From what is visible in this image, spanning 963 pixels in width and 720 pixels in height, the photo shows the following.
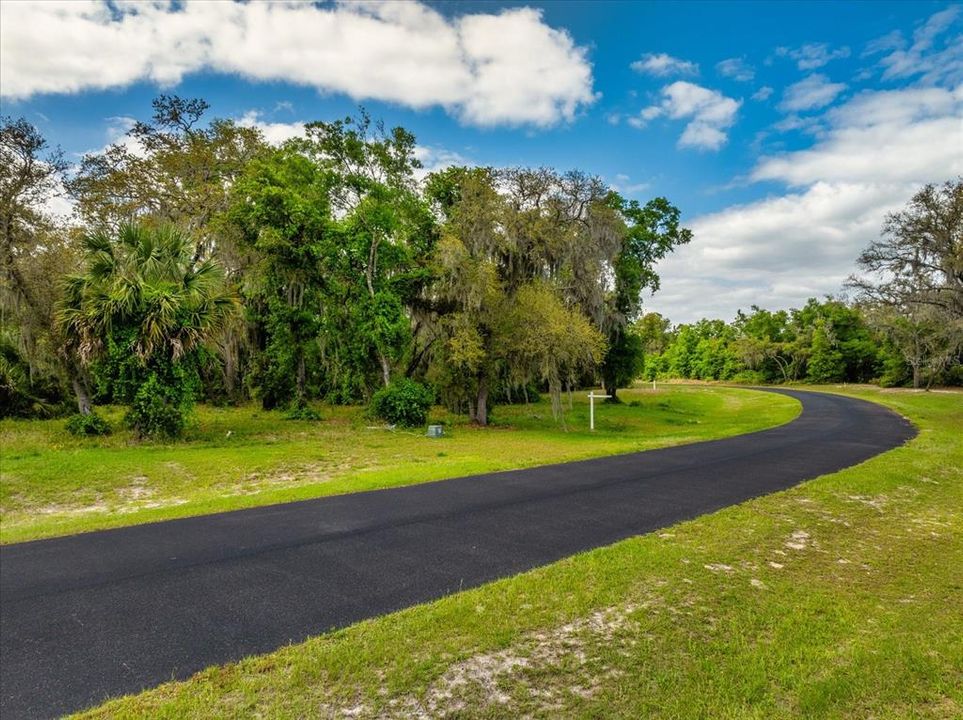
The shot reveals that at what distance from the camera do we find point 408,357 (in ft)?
77.7

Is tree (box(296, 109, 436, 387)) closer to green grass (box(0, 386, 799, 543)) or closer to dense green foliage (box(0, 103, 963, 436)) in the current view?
dense green foliage (box(0, 103, 963, 436))

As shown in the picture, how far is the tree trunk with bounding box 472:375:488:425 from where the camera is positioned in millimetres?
21172

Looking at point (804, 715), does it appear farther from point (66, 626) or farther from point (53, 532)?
point (53, 532)

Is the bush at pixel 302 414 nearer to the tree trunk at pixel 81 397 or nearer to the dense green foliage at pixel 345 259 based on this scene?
the dense green foliage at pixel 345 259

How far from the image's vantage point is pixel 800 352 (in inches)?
2176

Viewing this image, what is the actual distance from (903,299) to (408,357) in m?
22.4

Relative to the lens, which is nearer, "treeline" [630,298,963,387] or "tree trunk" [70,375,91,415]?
"tree trunk" [70,375,91,415]

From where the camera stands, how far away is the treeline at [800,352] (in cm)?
4122

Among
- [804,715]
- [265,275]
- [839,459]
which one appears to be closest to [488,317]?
[265,275]

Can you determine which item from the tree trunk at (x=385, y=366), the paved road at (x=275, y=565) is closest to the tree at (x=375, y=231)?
the tree trunk at (x=385, y=366)

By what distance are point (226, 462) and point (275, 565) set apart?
7.04 meters

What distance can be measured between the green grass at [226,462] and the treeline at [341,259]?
2.13m

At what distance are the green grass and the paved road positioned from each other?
1.00m

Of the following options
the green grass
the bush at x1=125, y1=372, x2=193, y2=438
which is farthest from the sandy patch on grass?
the bush at x1=125, y1=372, x2=193, y2=438
